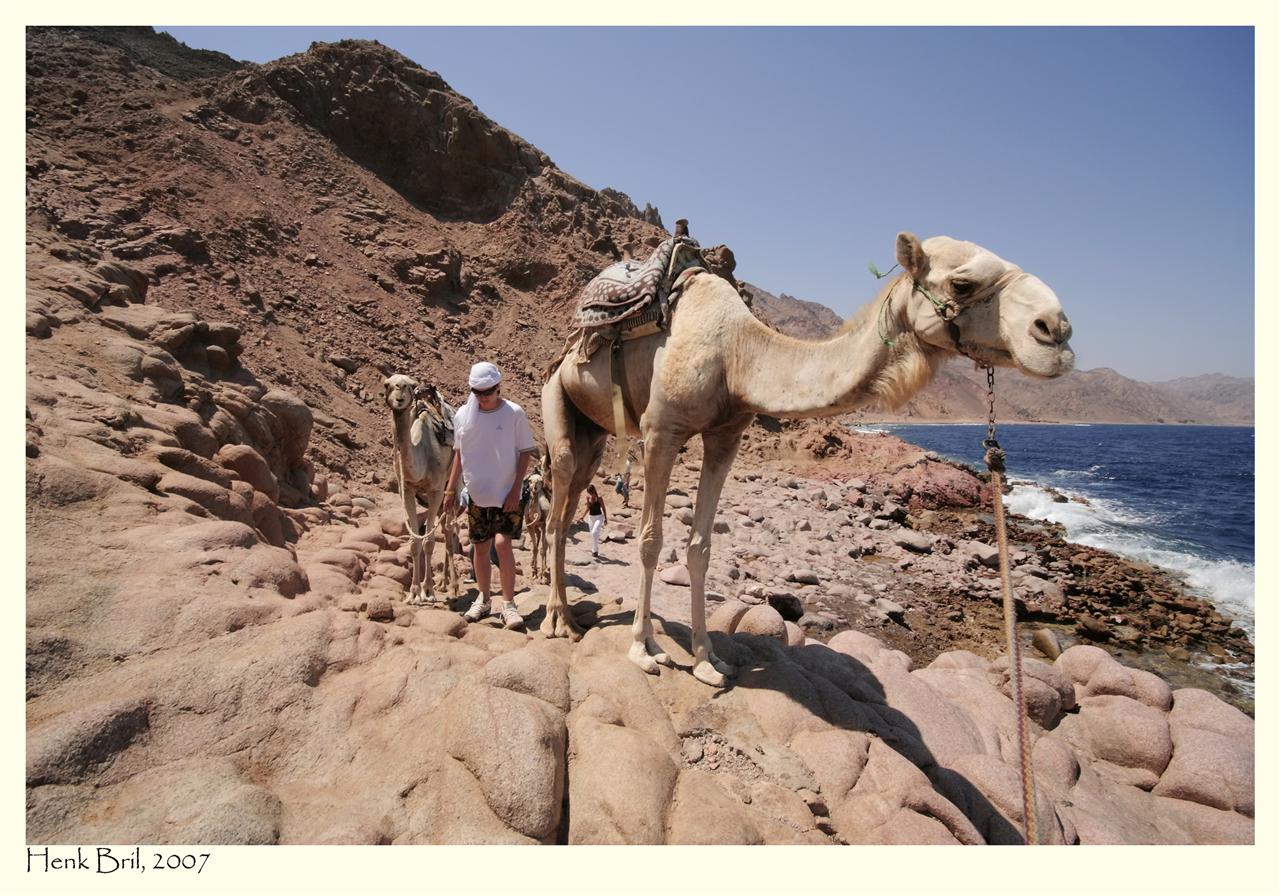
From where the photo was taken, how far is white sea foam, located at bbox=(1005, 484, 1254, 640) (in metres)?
13.1

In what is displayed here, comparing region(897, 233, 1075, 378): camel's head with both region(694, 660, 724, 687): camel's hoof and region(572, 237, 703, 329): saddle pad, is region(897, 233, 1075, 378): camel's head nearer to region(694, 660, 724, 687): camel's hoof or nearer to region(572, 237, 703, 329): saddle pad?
region(572, 237, 703, 329): saddle pad

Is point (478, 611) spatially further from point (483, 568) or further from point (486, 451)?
point (486, 451)

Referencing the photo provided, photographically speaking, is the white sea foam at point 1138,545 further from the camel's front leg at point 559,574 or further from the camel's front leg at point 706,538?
the camel's front leg at point 559,574

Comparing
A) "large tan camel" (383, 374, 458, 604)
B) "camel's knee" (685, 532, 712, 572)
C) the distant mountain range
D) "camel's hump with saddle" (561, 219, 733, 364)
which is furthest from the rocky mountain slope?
the distant mountain range

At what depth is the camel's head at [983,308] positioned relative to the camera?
99.3 inches

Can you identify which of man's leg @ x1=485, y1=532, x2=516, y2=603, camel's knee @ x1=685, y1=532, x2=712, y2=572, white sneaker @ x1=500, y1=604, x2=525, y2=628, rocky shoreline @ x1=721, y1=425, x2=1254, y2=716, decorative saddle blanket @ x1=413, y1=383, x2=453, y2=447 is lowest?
rocky shoreline @ x1=721, y1=425, x2=1254, y2=716

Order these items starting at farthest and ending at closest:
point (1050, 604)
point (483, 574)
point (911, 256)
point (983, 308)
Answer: point (1050, 604)
point (483, 574)
point (911, 256)
point (983, 308)

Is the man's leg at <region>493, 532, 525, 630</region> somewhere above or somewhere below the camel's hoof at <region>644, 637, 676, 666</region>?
above

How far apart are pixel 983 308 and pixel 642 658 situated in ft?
9.18

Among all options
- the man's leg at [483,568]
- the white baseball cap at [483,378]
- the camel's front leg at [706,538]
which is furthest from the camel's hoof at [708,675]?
the white baseball cap at [483,378]

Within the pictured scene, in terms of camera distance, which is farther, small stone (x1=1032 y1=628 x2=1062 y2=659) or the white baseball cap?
small stone (x1=1032 y1=628 x2=1062 y2=659)

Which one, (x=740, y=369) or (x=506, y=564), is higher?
(x=740, y=369)

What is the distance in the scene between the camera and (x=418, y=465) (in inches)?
289

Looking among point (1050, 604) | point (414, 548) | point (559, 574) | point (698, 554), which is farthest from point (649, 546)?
point (1050, 604)
